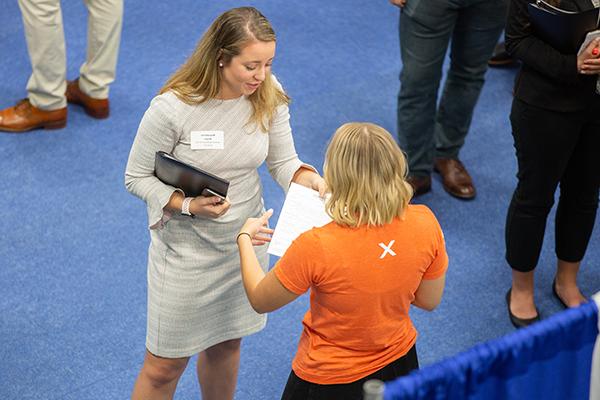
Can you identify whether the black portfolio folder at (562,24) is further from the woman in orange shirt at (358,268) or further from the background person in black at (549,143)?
the woman in orange shirt at (358,268)

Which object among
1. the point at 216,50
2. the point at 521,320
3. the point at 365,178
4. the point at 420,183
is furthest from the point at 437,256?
the point at 420,183

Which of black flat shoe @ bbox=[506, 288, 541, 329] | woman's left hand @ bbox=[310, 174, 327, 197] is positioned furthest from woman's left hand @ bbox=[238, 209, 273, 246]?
black flat shoe @ bbox=[506, 288, 541, 329]

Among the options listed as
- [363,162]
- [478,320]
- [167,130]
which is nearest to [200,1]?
[478,320]

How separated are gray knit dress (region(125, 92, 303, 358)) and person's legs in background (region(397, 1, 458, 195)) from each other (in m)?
1.60

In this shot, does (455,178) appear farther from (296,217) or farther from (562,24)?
(296,217)

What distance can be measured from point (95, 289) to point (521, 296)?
1.80m

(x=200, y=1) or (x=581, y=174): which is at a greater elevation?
(x=581, y=174)

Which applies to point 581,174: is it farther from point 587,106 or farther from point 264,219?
point 264,219

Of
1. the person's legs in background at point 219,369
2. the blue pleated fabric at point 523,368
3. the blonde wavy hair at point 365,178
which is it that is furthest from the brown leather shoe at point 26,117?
the blue pleated fabric at point 523,368

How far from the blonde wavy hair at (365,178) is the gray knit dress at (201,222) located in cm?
49

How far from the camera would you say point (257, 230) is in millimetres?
2402

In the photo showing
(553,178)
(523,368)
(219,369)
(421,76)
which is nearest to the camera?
(523,368)

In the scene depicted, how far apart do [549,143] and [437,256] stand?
1.27 metres

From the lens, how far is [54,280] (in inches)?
151
